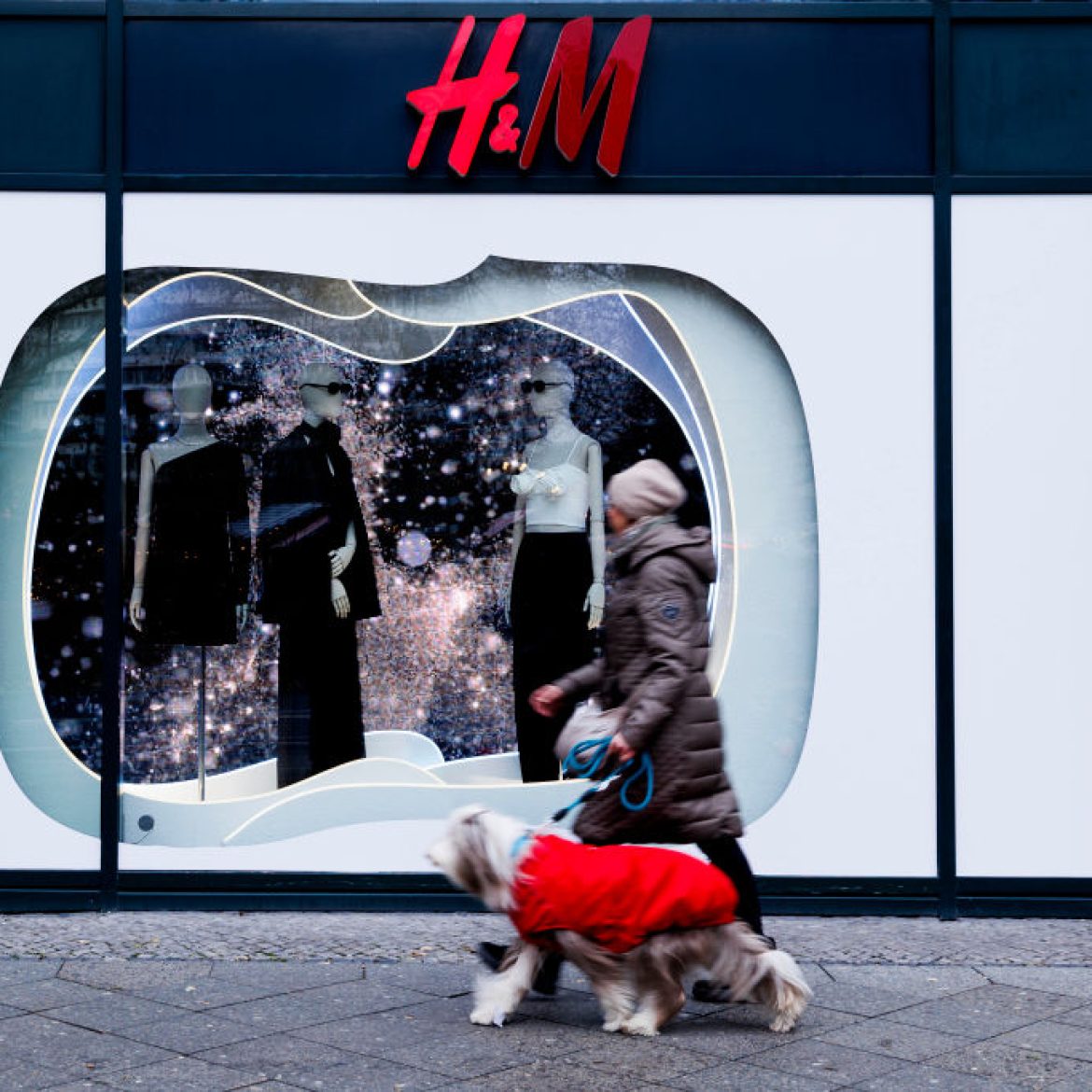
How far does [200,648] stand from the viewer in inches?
293

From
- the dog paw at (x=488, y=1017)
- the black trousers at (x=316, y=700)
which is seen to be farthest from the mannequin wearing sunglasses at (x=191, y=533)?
the dog paw at (x=488, y=1017)

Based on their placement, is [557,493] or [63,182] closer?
[63,182]

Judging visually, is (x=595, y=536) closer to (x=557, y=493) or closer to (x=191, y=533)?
(x=557, y=493)

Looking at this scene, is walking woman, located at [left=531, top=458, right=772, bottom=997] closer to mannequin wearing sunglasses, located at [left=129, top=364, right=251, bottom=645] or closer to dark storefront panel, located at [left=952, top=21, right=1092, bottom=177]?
mannequin wearing sunglasses, located at [left=129, top=364, right=251, bottom=645]

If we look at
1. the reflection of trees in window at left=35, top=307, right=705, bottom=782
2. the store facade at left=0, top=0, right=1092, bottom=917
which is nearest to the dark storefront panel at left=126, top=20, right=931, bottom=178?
the store facade at left=0, top=0, right=1092, bottom=917

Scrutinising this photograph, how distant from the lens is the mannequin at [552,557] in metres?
7.43

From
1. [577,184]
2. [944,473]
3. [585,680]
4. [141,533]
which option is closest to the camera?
[585,680]

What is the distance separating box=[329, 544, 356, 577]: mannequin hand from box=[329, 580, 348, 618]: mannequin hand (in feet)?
0.15

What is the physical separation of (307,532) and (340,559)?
0.20 m

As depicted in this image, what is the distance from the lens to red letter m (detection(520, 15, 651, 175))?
23.4 feet

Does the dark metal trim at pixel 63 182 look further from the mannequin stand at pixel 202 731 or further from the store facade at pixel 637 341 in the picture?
the mannequin stand at pixel 202 731

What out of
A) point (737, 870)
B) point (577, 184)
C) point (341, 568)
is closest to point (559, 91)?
point (577, 184)

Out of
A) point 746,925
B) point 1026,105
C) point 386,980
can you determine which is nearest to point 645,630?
point 746,925

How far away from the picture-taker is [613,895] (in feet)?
16.9
